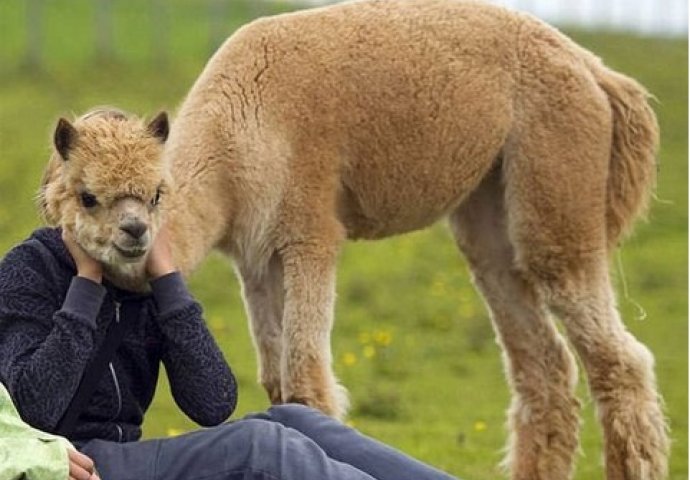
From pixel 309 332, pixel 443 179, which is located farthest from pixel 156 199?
pixel 443 179

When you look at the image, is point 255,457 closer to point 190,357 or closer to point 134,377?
point 190,357

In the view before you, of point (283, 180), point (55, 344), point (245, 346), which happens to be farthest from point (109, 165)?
point (245, 346)

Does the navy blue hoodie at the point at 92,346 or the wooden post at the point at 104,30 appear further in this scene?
the wooden post at the point at 104,30

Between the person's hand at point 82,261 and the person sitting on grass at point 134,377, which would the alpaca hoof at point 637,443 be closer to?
the person sitting on grass at point 134,377

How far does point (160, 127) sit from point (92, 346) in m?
0.68

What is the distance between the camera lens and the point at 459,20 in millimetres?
6293

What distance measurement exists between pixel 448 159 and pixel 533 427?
1.24 meters

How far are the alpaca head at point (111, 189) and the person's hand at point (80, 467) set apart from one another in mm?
579

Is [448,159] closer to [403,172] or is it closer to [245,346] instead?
[403,172]

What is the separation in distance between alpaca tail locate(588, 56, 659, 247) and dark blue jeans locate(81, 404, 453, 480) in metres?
2.68

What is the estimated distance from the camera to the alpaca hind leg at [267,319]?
5.94 metres

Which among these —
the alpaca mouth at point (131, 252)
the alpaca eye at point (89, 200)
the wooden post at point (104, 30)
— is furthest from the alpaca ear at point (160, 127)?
the wooden post at point (104, 30)

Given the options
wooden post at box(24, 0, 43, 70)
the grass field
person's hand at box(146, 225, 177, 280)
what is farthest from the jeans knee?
wooden post at box(24, 0, 43, 70)

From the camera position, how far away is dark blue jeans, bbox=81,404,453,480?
397cm
